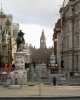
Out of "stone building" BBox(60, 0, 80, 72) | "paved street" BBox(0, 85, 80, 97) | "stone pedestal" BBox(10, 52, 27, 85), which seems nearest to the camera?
"paved street" BBox(0, 85, 80, 97)

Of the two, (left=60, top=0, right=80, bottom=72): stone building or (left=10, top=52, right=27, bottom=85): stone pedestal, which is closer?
(left=10, top=52, right=27, bottom=85): stone pedestal

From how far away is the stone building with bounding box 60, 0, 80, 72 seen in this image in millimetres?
95125

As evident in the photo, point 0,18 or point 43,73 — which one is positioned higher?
point 0,18

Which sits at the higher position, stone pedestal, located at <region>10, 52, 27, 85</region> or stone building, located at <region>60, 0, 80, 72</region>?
stone building, located at <region>60, 0, 80, 72</region>

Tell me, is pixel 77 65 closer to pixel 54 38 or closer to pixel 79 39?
pixel 79 39

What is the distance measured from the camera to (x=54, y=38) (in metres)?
161

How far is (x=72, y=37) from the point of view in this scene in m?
98.1

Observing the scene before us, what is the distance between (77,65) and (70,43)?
7.03m

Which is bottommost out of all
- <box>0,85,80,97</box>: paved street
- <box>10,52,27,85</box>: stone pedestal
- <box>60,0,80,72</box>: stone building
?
<box>0,85,80,97</box>: paved street

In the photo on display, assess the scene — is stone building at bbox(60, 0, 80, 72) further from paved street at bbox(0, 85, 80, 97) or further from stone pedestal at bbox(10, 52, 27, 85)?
paved street at bbox(0, 85, 80, 97)

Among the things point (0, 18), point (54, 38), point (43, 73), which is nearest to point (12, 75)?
point (43, 73)

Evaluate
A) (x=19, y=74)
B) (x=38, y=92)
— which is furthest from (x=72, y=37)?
(x=38, y=92)

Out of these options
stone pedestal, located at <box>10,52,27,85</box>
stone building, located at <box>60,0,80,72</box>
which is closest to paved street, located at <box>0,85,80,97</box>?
stone pedestal, located at <box>10,52,27,85</box>

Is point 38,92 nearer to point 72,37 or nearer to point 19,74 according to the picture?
point 19,74
